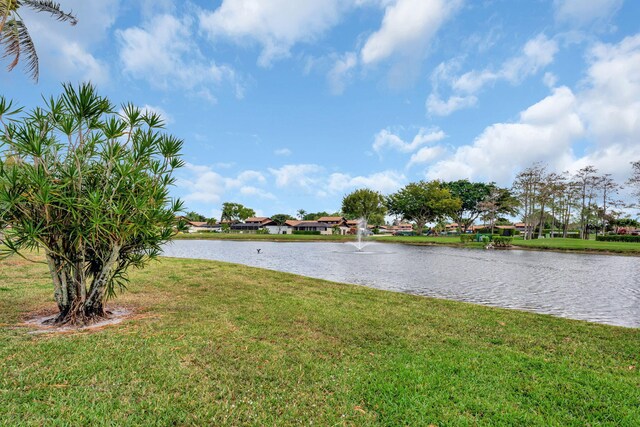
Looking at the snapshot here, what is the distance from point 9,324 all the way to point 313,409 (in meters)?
6.76

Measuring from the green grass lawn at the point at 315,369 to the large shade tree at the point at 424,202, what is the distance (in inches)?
2679

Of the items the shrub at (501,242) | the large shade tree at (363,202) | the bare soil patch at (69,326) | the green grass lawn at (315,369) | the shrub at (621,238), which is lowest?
the bare soil patch at (69,326)

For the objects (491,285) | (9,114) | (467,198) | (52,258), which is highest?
(467,198)

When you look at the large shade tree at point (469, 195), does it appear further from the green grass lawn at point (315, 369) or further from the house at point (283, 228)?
the green grass lawn at point (315, 369)

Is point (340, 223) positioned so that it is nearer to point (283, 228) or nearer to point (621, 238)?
point (283, 228)

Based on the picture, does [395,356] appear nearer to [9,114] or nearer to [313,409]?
[313,409]

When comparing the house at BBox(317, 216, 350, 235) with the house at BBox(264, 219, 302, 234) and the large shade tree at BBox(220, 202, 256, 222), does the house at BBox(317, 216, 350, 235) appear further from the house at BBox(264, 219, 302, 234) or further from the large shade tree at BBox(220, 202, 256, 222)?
the large shade tree at BBox(220, 202, 256, 222)

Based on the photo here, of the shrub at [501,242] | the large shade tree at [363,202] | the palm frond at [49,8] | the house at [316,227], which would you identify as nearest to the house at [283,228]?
the house at [316,227]

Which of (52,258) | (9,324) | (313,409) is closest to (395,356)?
(313,409)

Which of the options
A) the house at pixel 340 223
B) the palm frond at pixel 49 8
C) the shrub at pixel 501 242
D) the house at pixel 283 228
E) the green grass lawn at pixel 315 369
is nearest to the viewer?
the green grass lawn at pixel 315 369

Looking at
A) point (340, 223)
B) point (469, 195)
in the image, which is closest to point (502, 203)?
point (469, 195)

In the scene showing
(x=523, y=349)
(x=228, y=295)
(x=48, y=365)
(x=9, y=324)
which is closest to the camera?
(x=48, y=365)

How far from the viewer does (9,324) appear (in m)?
6.42

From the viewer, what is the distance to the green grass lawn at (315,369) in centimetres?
361
